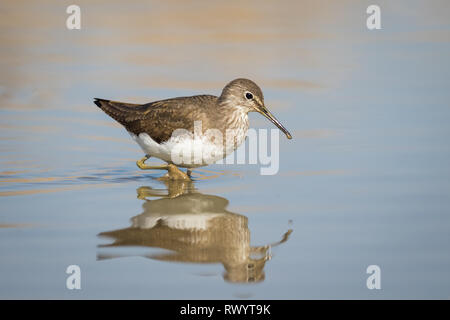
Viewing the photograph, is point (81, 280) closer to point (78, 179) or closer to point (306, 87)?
point (78, 179)

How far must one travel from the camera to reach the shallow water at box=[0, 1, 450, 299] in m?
6.86

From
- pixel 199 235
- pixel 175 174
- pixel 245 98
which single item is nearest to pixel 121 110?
pixel 175 174

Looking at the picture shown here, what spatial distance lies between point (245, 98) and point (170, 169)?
1415 millimetres

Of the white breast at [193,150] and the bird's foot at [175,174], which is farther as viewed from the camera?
the bird's foot at [175,174]

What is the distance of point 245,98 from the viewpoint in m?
10.2

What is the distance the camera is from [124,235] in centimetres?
761

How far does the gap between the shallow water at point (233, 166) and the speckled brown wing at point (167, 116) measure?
64cm

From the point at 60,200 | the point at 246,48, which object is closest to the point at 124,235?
the point at 60,200

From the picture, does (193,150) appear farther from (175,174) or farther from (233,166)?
(233,166)

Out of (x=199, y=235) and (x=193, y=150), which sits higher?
(x=193, y=150)

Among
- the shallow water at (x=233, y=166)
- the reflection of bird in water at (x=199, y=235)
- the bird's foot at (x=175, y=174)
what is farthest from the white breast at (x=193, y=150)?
the reflection of bird in water at (x=199, y=235)

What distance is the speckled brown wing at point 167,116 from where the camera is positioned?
32.8ft

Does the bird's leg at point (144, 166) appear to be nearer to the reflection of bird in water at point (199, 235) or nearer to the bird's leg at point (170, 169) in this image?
the bird's leg at point (170, 169)

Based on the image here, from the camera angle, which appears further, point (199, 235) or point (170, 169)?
point (170, 169)
